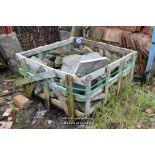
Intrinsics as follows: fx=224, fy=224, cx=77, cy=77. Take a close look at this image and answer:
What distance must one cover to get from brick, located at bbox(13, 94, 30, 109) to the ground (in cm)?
5

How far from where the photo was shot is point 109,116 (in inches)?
105

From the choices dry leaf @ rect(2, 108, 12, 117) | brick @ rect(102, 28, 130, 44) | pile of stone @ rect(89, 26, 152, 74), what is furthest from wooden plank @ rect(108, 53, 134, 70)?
dry leaf @ rect(2, 108, 12, 117)

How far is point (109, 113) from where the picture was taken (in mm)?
2717

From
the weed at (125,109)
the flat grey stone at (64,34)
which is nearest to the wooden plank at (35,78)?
the weed at (125,109)

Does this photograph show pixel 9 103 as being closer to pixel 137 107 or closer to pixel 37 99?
pixel 37 99

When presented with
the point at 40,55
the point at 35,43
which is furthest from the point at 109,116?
the point at 35,43

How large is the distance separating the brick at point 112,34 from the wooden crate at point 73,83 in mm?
544

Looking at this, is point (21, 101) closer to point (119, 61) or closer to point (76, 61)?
point (76, 61)

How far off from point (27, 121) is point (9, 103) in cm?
53

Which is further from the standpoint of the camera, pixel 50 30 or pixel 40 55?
pixel 50 30

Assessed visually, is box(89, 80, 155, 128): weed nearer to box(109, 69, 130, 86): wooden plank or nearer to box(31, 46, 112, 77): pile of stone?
box(109, 69, 130, 86): wooden plank

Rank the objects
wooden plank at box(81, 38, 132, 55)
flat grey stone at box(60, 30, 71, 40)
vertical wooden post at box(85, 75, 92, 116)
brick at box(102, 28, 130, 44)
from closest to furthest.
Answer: vertical wooden post at box(85, 75, 92, 116), wooden plank at box(81, 38, 132, 55), brick at box(102, 28, 130, 44), flat grey stone at box(60, 30, 71, 40)

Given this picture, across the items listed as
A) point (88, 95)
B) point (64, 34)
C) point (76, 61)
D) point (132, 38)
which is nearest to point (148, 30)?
point (132, 38)

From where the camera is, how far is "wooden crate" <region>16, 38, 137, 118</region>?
95.9 inches
